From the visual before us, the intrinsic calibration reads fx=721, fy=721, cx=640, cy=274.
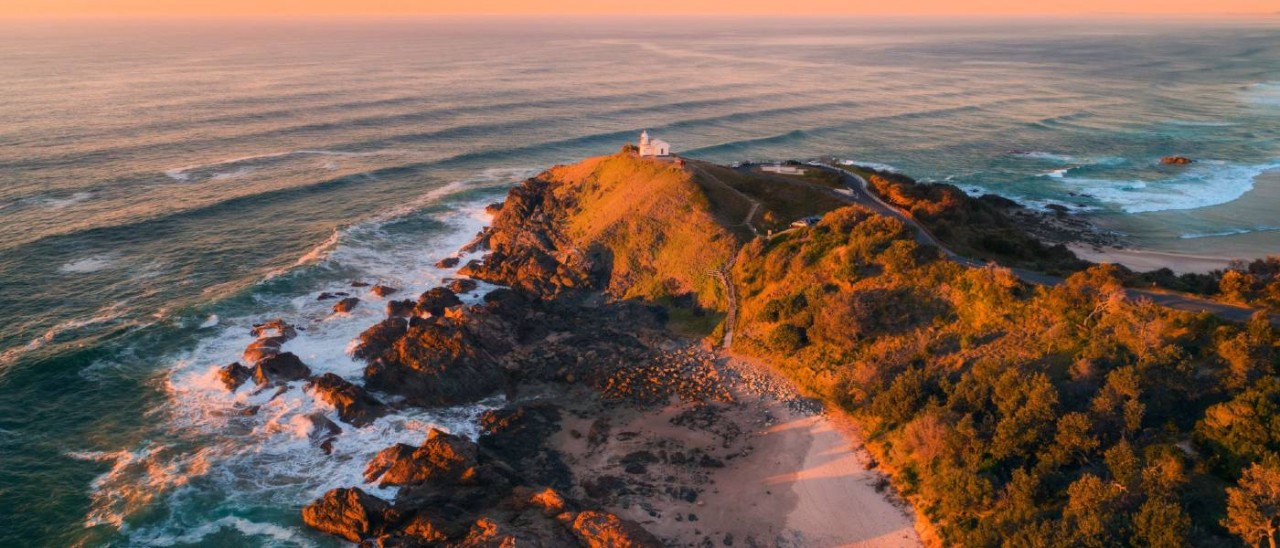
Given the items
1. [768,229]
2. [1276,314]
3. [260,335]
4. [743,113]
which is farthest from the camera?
[743,113]

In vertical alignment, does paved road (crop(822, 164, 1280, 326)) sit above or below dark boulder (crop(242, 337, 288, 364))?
above

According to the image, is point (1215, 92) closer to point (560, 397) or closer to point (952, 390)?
point (952, 390)

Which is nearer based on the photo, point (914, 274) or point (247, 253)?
point (914, 274)

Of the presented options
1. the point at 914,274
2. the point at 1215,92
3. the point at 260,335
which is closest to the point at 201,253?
the point at 260,335

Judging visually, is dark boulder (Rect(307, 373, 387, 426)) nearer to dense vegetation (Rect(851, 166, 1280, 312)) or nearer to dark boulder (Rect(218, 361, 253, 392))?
dark boulder (Rect(218, 361, 253, 392))

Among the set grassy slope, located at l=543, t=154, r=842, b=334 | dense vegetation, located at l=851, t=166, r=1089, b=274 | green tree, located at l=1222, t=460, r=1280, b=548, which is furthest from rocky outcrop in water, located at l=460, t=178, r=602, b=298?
green tree, located at l=1222, t=460, r=1280, b=548

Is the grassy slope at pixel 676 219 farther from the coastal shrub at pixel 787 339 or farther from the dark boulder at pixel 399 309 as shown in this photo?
the dark boulder at pixel 399 309
